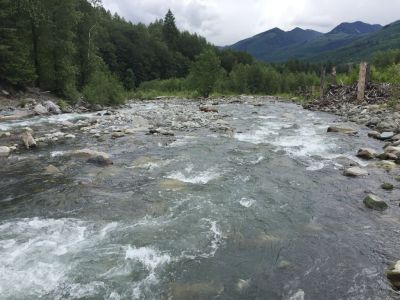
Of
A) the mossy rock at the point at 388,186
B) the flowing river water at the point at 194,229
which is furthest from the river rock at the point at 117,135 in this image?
the mossy rock at the point at 388,186

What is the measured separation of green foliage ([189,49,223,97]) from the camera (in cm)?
5775

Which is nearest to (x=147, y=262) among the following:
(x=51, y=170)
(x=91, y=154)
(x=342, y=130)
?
(x=51, y=170)

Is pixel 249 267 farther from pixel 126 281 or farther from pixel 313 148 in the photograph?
pixel 313 148

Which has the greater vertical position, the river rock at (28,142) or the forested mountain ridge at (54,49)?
the forested mountain ridge at (54,49)

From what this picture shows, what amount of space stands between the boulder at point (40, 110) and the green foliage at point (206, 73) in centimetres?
3311

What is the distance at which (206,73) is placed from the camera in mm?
57406

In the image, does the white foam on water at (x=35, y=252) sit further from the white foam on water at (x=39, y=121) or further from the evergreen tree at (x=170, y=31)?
the evergreen tree at (x=170, y=31)

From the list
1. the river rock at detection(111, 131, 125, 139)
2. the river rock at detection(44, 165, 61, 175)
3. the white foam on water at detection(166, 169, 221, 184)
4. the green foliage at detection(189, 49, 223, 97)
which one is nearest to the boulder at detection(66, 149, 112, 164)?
the river rock at detection(44, 165, 61, 175)

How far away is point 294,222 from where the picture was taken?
9297mm

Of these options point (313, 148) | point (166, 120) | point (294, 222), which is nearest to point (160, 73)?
point (166, 120)

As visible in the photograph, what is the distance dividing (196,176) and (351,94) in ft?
87.3

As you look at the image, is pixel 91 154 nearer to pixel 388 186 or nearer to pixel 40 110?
pixel 388 186

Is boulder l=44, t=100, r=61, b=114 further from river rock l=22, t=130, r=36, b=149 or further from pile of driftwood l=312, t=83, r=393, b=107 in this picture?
pile of driftwood l=312, t=83, r=393, b=107

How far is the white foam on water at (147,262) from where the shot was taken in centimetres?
647
